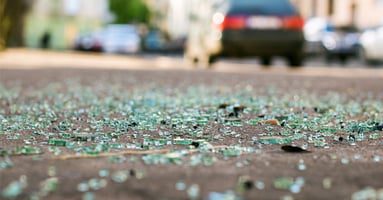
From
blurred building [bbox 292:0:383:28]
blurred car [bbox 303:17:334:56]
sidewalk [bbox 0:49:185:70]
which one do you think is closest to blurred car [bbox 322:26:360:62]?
blurred car [bbox 303:17:334:56]

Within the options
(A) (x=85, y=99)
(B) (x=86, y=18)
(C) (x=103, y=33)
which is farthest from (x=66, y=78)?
(B) (x=86, y=18)

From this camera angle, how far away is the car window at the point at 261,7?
669 inches

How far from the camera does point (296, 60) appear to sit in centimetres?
1842

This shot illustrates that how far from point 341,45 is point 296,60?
10.4 metres

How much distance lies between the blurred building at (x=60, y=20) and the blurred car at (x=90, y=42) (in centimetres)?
308

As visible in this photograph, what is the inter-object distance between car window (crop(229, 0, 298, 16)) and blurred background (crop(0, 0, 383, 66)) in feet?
0.09

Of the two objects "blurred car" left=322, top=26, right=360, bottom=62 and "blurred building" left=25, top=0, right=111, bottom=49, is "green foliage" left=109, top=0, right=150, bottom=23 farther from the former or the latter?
"blurred car" left=322, top=26, right=360, bottom=62

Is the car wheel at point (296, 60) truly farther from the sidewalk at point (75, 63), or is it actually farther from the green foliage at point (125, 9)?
the green foliage at point (125, 9)

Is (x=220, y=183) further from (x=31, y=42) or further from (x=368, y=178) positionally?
(x=31, y=42)

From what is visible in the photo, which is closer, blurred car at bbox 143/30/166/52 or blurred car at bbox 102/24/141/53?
blurred car at bbox 102/24/141/53

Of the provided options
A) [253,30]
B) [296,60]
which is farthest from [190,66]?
[253,30]

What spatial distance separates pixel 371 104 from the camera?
7969 millimetres

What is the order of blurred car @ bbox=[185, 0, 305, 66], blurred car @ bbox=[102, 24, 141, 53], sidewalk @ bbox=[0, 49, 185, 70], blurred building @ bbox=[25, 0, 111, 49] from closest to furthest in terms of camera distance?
blurred car @ bbox=[185, 0, 305, 66] → sidewalk @ bbox=[0, 49, 185, 70] → blurred car @ bbox=[102, 24, 141, 53] → blurred building @ bbox=[25, 0, 111, 49]

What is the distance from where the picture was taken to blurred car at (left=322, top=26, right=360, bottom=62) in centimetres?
2819
